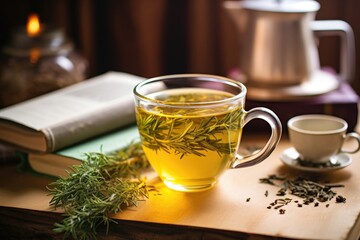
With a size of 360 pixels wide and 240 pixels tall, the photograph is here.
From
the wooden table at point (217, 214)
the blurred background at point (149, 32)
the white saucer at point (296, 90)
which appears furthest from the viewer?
the blurred background at point (149, 32)

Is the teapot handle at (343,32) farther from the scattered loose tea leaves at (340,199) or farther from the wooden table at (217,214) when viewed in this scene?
the scattered loose tea leaves at (340,199)

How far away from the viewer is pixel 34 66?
1320mm

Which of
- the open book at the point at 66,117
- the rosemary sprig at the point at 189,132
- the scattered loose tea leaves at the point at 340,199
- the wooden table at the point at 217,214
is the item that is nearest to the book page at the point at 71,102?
the open book at the point at 66,117

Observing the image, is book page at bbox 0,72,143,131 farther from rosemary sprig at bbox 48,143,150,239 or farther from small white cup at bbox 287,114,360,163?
small white cup at bbox 287,114,360,163

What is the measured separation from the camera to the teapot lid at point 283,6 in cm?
122

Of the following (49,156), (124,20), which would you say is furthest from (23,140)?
(124,20)

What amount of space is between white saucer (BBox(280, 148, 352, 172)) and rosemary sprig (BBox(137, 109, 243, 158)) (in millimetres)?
148

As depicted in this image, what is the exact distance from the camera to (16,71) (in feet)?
4.34

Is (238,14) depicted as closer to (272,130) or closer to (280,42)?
(280,42)

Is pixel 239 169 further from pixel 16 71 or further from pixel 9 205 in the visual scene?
pixel 16 71

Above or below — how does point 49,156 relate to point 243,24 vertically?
below

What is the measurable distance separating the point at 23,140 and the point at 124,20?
576mm

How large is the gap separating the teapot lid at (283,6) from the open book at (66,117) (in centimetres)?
29

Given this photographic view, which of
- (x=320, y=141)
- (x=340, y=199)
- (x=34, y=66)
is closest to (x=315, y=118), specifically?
(x=320, y=141)
